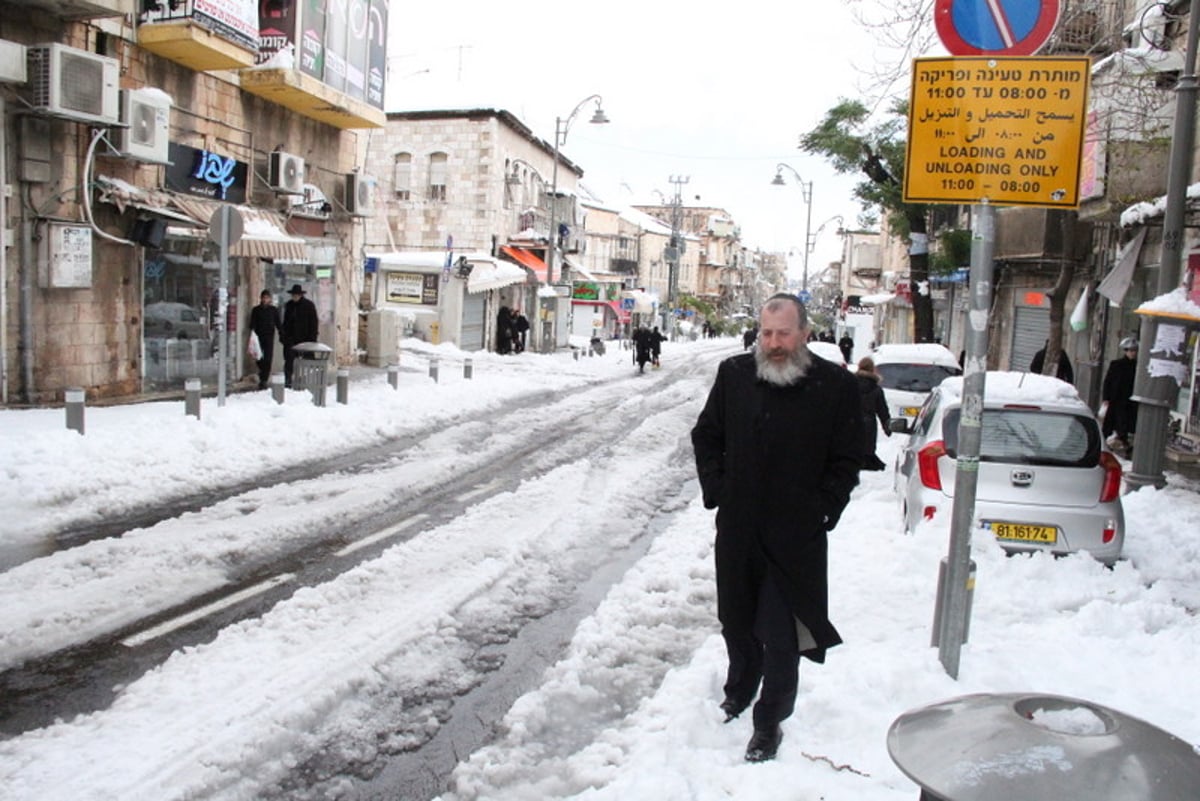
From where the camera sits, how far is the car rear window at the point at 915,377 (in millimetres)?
15445

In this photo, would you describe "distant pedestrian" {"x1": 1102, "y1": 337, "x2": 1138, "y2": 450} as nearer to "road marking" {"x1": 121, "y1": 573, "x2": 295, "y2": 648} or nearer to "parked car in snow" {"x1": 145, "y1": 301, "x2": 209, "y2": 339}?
"road marking" {"x1": 121, "y1": 573, "x2": 295, "y2": 648}

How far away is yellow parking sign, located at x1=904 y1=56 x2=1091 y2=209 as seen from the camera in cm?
441

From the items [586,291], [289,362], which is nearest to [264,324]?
[289,362]

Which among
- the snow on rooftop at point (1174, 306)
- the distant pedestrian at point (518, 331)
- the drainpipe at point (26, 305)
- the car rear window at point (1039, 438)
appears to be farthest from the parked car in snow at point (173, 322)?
the distant pedestrian at point (518, 331)

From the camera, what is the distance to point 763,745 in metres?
4.00

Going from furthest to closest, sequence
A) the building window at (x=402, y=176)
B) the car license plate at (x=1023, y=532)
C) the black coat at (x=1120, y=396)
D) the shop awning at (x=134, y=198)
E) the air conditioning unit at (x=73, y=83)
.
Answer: the building window at (x=402, y=176) → the black coat at (x=1120, y=396) → the shop awning at (x=134, y=198) → the air conditioning unit at (x=73, y=83) → the car license plate at (x=1023, y=532)

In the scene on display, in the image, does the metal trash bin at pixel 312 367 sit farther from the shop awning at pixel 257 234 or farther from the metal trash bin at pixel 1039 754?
the metal trash bin at pixel 1039 754

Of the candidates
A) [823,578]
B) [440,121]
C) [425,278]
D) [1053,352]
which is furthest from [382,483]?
[440,121]

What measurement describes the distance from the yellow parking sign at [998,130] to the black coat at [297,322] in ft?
47.1

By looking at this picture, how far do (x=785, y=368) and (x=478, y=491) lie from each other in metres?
6.67

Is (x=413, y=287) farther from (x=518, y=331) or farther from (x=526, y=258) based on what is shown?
(x=526, y=258)

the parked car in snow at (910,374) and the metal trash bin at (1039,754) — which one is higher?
the parked car in snow at (910,374)

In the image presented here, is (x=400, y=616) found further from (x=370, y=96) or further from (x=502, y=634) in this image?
(x=370, y=96)

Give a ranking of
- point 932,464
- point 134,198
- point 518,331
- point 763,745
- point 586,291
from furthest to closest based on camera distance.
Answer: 1. point 586,291
2. point 518,331
3. point 134,198
4. point 932,464
5. point 763,745
